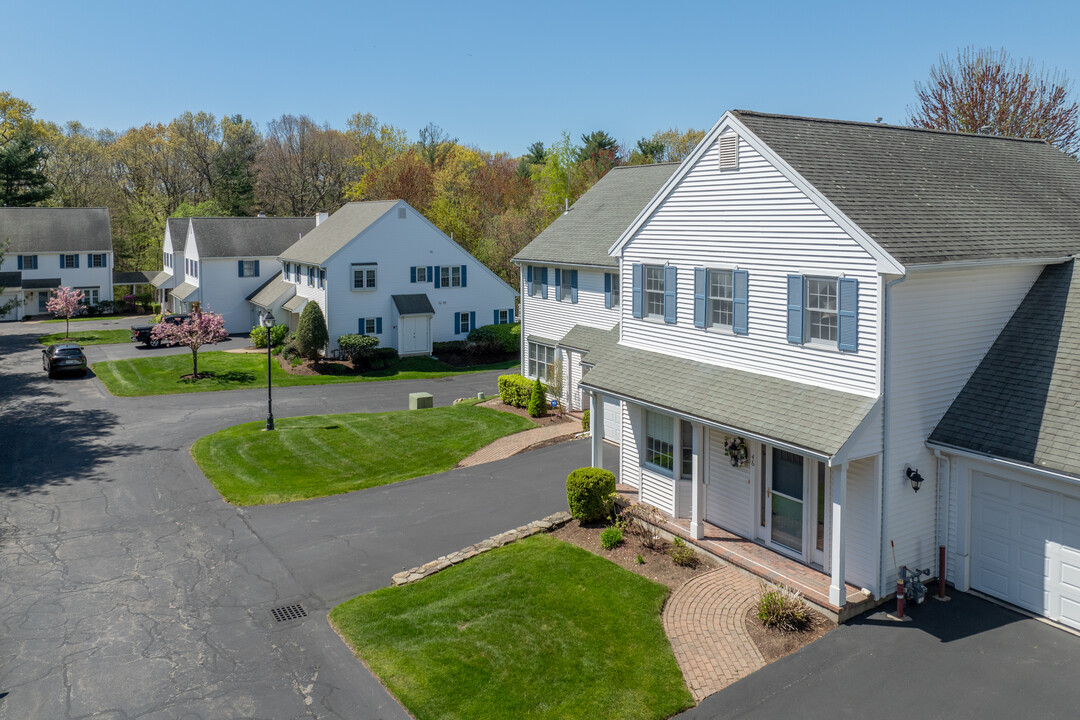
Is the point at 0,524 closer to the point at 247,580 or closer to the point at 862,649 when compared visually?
the point at 247,580

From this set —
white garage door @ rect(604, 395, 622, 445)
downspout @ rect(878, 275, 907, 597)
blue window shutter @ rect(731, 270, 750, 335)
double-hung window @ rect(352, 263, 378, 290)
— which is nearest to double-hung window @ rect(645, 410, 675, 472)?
blue window shutter @ rect(731, 270, 750, 335)

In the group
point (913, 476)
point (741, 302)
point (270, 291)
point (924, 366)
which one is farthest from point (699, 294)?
point (270, 291)

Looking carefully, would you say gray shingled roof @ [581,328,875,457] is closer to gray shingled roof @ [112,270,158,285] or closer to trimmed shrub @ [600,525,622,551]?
trimmed shrub @ [600,525,622,551]

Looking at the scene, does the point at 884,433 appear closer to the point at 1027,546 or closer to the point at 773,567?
the point at 1027,546

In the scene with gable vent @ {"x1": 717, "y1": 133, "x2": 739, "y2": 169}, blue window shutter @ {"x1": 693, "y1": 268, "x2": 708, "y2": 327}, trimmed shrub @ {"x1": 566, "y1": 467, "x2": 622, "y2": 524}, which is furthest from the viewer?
trimmed shrub @ {"x1": 566, "y1": 467, "x2": 622, "y2": 524}

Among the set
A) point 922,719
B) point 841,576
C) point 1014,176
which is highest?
point 1014,176

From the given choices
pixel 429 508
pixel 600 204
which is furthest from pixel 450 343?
pixel 429 508
